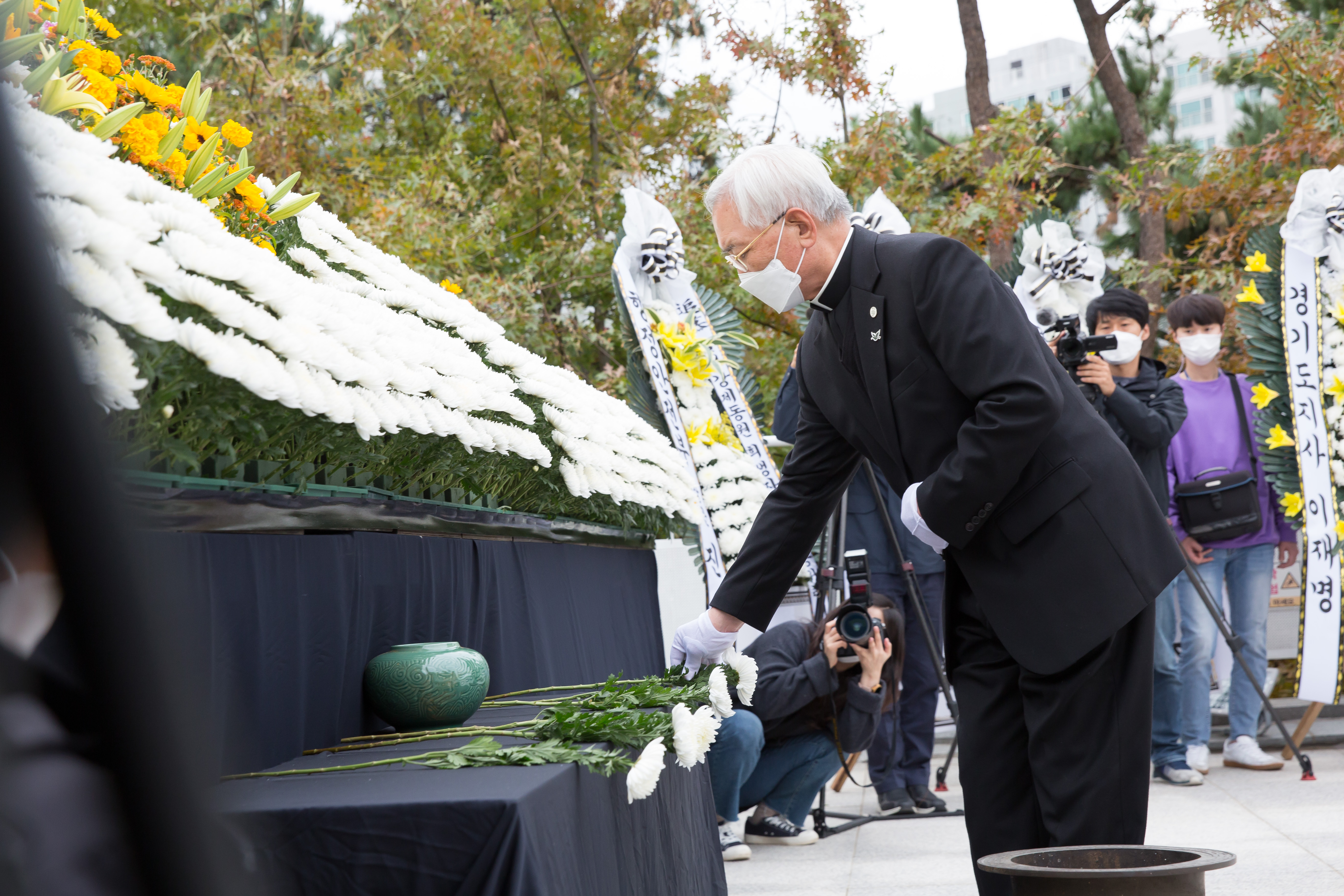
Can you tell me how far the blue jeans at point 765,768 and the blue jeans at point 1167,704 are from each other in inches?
62.9

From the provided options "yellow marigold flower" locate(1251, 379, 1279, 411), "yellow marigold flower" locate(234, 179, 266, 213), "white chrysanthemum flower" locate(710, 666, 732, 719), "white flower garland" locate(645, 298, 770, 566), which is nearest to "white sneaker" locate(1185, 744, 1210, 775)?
"yellow marigold flower" locate(1251, 379, 1279, 411)

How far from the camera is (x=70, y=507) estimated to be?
0.41 metres

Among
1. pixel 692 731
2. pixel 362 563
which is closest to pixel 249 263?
pixel 362 563

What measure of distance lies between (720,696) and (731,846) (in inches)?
81.6

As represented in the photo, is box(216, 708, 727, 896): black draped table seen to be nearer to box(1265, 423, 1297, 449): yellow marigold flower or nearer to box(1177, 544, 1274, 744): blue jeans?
box(1177, 544, 1274, 744): blue jeans

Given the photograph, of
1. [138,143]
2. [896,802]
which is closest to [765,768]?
[896,802]

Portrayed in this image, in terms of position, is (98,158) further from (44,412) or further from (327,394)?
(44,412)

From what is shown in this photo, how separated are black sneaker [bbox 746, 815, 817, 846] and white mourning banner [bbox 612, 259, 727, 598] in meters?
1.08

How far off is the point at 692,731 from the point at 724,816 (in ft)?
7.47

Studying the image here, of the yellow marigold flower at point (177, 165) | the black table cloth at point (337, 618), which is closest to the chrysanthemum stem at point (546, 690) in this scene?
the black table cloth at point (337, 618)

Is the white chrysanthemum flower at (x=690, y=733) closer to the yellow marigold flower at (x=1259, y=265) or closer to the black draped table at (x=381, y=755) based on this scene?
the black draped table at (x=381, y=755)

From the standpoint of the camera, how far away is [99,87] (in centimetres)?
206

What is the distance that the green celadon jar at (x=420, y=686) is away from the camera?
6.29ft

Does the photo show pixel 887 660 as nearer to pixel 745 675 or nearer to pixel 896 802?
pixel 896 802
